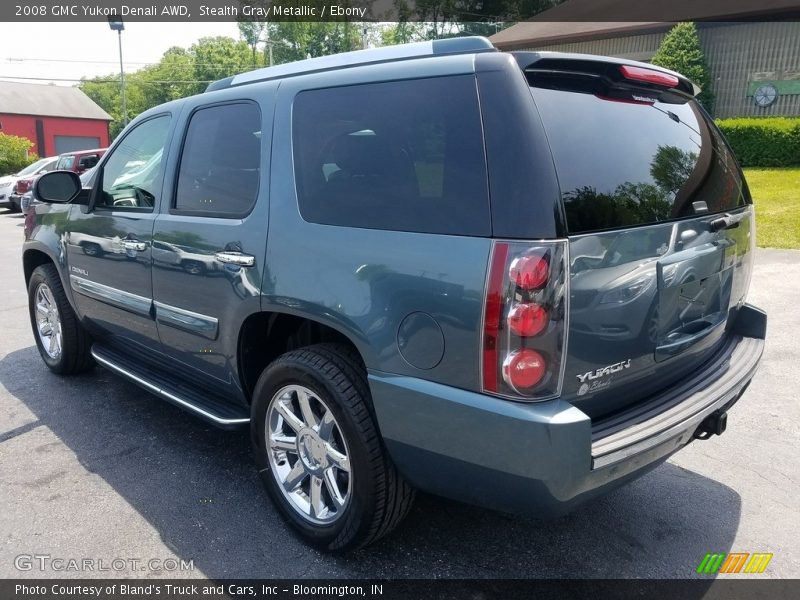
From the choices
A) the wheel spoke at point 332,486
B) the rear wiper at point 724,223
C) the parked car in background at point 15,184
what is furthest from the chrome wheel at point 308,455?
the parked car in background at point 15,184

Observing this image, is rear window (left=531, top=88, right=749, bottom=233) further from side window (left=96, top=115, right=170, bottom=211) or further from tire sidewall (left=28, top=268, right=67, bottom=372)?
tire sidewall (left=28, top=268, right=67, bottom=372)

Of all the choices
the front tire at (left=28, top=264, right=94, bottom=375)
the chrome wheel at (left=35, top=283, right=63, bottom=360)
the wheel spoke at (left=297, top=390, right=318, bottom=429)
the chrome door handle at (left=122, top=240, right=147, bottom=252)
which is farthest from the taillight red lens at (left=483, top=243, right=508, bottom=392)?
the chrome wheel at (left=35, top=283, right=63, bottom=360)

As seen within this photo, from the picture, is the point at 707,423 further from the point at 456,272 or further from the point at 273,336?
the point at 273,336

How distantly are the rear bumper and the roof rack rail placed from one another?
1.24m

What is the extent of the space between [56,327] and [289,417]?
2940 millimetres

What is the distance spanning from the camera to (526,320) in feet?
6.87

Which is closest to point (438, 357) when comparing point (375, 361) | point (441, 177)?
point (375, 361)

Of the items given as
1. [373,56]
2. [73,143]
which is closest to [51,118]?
→ [73,143]

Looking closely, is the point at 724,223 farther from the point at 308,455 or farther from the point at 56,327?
the point at 56,327

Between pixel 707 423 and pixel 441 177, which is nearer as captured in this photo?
pixel 441 177

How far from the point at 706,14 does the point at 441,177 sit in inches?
803

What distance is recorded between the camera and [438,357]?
2.23m

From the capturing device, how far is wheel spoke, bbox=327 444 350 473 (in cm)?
264

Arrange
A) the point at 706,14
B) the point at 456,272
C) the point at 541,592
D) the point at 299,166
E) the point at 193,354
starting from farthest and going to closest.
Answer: the point at 706,14
the point at 193,354
the point at 299,166
the point at 541,592
the point at 456,272
